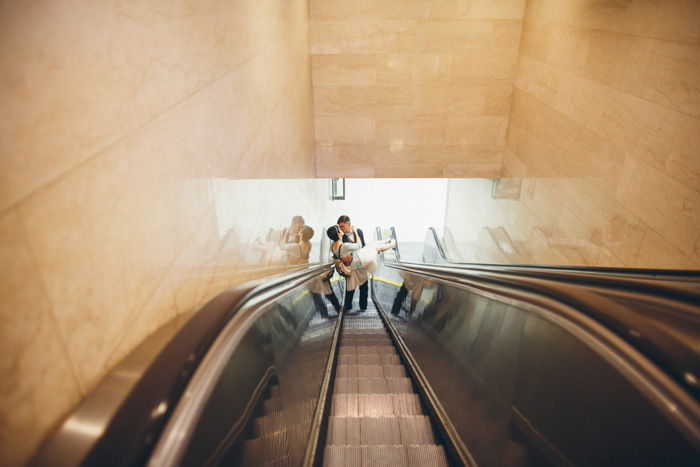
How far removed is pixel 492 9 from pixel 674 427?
7125 millimetres

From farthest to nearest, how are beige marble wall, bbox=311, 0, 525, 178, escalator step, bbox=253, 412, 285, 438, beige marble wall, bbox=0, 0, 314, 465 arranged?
beige marble wall, bbox=311, 0, 525, 178, escalator step, bbox=253, 412, 285, 438, beige marble wall, bbox=0, 0, 314, 465

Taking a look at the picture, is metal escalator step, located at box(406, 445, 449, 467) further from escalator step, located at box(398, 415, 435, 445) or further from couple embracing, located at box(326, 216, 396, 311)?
couple embracing, located at box(326, 216, 396, 311)

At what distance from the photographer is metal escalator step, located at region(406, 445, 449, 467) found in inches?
92.2

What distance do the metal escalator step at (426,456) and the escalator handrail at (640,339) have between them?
114 centimetres

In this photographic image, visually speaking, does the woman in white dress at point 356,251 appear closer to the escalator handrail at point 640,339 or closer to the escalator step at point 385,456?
the escalator step at point 385,456

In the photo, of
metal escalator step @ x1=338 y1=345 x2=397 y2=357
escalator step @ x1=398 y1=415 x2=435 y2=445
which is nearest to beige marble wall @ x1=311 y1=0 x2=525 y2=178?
metal escalator step @ x1=338 y1=345 x2=397 y2=357

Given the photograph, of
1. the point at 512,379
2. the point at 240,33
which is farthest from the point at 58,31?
the point at 512,379

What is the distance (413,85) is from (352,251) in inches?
131

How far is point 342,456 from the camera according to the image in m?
2.41

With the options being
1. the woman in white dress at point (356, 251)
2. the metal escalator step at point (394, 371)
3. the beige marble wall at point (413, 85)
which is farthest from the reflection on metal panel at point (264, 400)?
the beige marble wall at point (413, 85)

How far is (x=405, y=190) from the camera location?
41.5 ft

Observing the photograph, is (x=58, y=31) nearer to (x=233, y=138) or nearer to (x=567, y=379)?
(x=233, y=138)

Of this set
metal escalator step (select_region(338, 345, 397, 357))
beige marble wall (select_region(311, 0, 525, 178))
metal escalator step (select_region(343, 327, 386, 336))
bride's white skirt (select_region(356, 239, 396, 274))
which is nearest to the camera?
metal escalator step (select_region(338, 345, 397, 357))

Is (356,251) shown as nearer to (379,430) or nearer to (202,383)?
(379,430)
